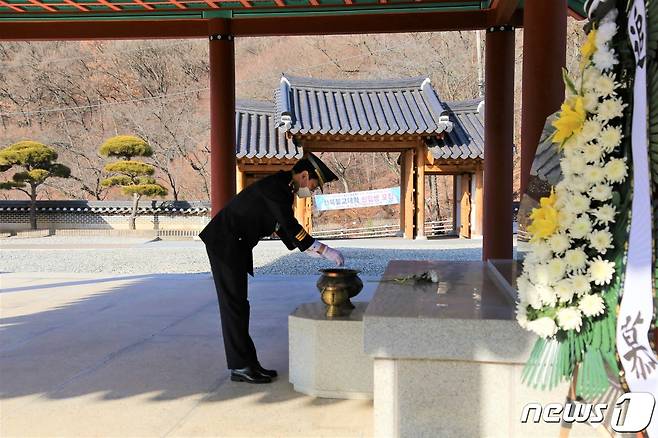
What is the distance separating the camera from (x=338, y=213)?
82.6 ft

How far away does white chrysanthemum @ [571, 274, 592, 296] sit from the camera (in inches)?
79.8

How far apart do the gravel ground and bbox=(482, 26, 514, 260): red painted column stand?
215 centimetres

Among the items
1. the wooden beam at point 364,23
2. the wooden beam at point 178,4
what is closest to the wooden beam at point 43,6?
the wooden beam at point 178,4

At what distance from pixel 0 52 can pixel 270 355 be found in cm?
3076

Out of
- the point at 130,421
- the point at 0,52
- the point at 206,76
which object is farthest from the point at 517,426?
the point at 0,52

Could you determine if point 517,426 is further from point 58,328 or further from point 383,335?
point 58,328

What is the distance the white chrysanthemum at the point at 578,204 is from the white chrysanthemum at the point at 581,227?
3 cm

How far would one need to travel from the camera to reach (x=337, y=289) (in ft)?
10.1

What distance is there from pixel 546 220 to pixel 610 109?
429 mm

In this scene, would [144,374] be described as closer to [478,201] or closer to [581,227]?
[581,227]

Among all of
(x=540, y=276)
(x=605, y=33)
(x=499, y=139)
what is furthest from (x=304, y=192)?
(x=499, y=139)

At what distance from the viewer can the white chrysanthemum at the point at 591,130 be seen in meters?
2.02

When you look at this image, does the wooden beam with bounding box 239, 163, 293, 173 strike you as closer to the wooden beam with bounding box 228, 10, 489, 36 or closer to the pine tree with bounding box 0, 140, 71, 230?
the pine tree with bounding box 0, 140, 71, 230

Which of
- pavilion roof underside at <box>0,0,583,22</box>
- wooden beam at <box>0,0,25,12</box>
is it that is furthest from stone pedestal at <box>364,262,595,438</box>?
wooden beam at <box>0,0,25,12</box>
